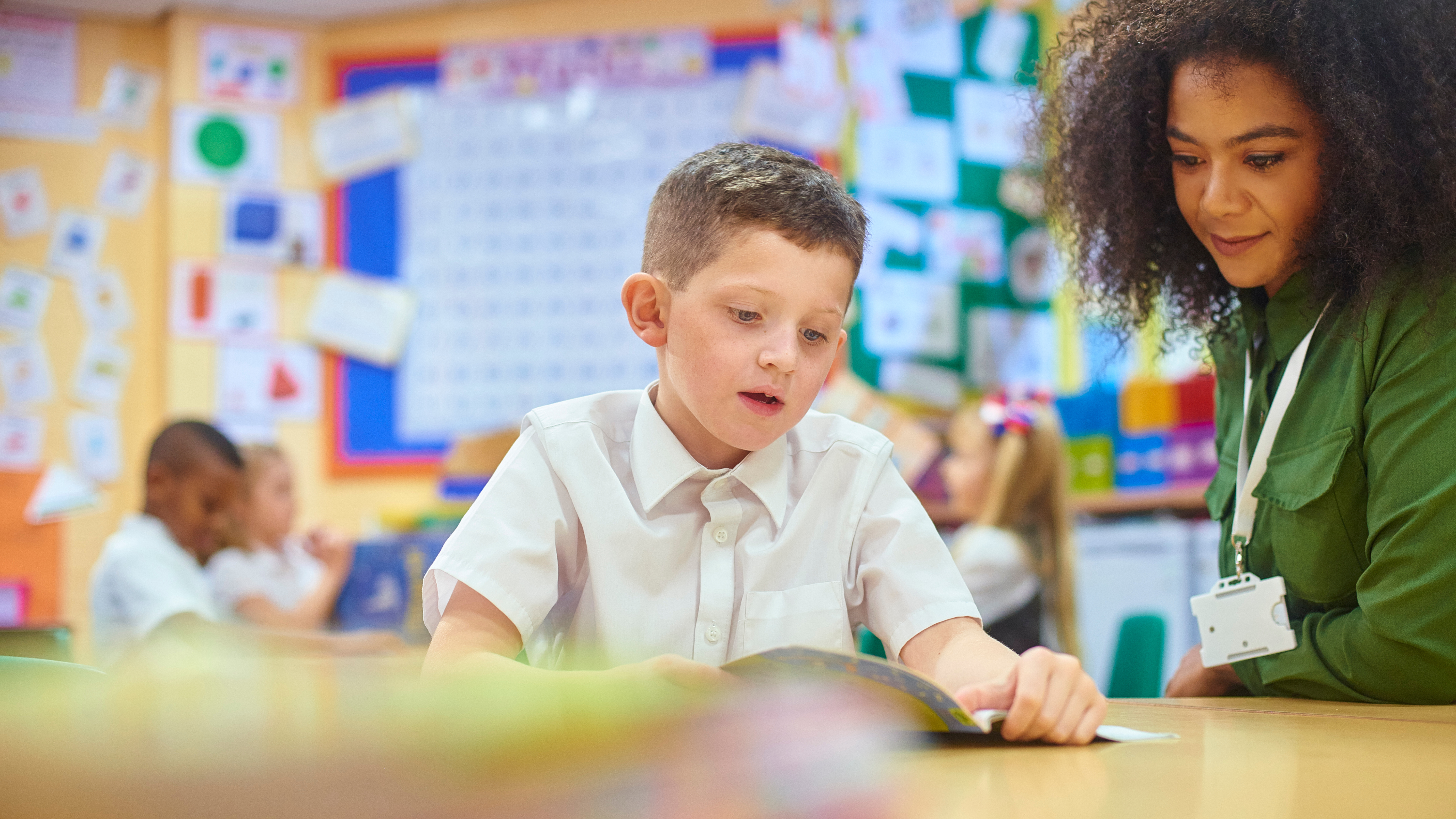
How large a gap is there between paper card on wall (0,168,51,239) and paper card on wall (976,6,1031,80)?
3081 millimetres

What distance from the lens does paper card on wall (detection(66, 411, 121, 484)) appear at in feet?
12.6

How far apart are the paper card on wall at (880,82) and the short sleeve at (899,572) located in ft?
9.56

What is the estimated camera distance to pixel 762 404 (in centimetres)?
88

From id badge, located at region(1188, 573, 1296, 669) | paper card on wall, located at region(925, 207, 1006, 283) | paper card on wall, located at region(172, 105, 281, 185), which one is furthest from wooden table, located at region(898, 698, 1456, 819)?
paper card on wall, located at region(172, 105, 281, 185)

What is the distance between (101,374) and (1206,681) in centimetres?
373

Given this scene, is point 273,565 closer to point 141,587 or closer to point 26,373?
point 141,587

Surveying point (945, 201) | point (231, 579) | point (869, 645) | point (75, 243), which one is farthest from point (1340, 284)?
point (75, 243)

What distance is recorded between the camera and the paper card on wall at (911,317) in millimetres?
3609

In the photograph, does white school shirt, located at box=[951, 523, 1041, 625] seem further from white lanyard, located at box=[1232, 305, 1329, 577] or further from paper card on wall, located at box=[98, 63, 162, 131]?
paper card on wall, located at box=[98, 63, 162, 131]

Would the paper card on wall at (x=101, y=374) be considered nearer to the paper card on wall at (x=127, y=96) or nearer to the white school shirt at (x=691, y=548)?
the paper card on wall at (x=127, y=96)

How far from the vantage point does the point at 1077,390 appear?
3.50m

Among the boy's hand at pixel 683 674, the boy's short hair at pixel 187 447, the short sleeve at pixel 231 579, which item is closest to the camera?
the boy's hand at pixel 683 674

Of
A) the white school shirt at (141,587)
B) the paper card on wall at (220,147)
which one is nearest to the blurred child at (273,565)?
the white school shirt at (141,587)

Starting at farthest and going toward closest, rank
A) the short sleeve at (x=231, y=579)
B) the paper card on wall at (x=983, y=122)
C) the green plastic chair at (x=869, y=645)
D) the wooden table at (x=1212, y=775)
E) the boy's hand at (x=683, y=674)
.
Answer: the paper card on wall at (x=983, y=122)
the short sleeve at (x=231, y=579)
the green plastic chair at (x=869, y=645)
the boy's hand at (x=683, y=674)
the wooden table at (x=1212, y=775)
